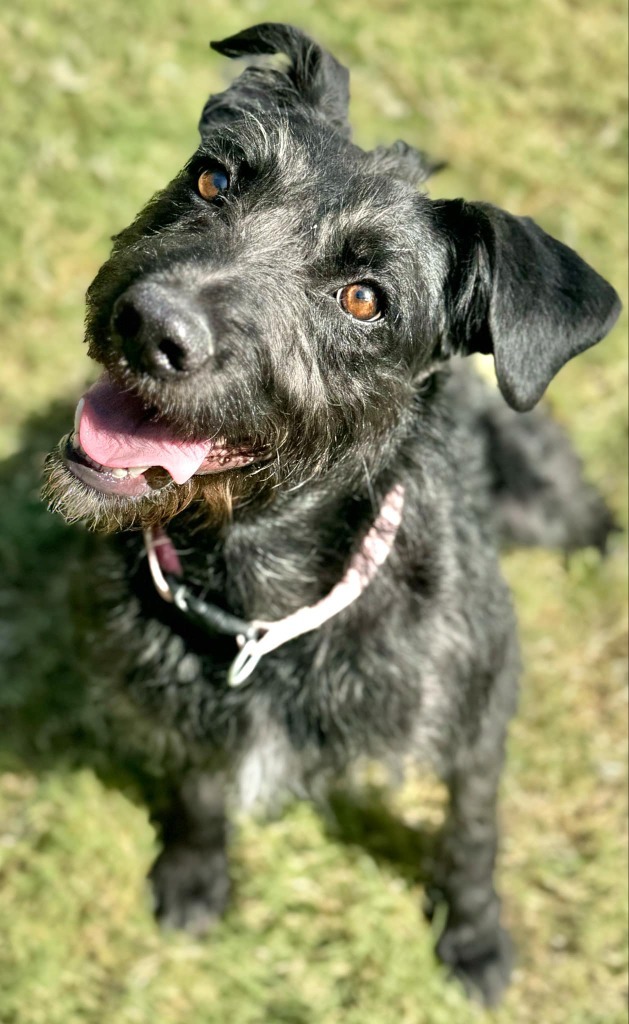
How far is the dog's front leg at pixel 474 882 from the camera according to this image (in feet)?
13.0

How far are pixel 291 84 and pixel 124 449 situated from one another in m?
1.50

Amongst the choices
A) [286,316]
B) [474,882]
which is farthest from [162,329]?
[474,882]

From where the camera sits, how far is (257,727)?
365 centimetres

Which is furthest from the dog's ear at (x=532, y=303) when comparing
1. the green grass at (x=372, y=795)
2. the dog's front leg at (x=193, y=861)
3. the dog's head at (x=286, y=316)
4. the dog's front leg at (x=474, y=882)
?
the green grass at (x=372, y=795)

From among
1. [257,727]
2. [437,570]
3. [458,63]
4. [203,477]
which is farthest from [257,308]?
[458,63]

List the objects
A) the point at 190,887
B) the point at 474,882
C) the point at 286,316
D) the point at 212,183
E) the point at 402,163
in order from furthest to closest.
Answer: the point at 190,887 → the point at 474,882 → the point at 402,163 → the point at 212,183 → the point at 286,316

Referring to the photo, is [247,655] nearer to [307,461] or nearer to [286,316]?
[307,461]

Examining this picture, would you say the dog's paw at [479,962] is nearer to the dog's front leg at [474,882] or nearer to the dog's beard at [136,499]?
the dog's front leg at [474,882]

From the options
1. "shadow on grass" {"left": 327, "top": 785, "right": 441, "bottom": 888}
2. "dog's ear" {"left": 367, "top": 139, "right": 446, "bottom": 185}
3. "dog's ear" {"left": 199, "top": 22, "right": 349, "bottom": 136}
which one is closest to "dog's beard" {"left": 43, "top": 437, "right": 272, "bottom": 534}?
"dog's ear" {"left": 367, "top": 139, "right": 446, "bottom": 185}

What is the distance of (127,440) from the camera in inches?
111

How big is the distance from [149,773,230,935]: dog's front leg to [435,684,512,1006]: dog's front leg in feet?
3.00

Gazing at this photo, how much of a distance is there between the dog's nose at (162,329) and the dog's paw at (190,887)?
7.95 ft

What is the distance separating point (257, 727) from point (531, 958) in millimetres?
1671

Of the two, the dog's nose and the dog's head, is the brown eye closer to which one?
the dog's head
